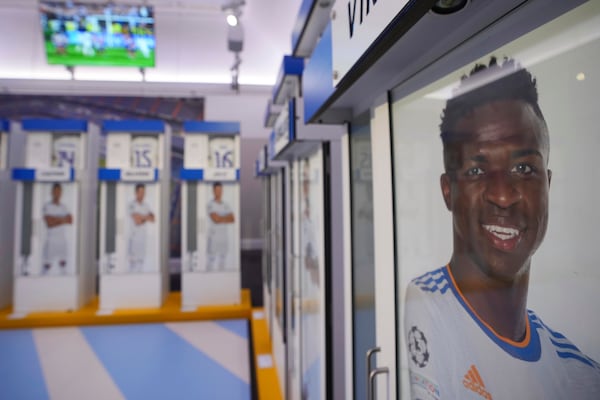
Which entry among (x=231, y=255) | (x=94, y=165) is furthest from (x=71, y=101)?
(x=231, y=255)

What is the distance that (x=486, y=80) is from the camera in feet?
2.02

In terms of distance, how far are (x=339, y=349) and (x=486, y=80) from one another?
135 cm

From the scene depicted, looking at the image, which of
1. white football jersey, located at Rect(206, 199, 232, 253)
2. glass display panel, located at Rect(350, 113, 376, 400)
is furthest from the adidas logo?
white football jersey, located at Rect(206, 199, 232, 253)

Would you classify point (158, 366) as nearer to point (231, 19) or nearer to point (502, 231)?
point (502, 231)

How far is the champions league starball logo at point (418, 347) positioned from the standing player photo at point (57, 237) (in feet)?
19.9

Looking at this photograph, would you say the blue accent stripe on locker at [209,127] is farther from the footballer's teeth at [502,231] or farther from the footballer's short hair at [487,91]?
the footballer's teeth at [502,231]

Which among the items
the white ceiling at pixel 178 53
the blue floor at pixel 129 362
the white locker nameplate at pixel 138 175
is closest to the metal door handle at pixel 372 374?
the blue floor at pixel 129 362

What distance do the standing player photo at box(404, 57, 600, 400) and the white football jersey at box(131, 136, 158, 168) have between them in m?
5.92

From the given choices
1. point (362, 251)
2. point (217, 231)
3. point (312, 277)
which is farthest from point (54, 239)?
point (362, 251)

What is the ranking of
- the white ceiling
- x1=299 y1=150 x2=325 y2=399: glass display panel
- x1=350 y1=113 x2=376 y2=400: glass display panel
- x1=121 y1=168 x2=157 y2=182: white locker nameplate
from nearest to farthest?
x1=350 y1=113 x2=376 y2=400: glass display panel → x1=299 y1=150 x2=325 y2=399: glass display panel → x1=121 y1=168 x2=157 y2=182: white locker nameplate → the white ceiling

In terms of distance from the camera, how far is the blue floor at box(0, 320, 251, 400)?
3.51m

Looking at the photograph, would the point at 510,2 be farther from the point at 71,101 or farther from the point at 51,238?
the point at 71,101

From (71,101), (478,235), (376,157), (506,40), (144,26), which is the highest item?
(144,26)

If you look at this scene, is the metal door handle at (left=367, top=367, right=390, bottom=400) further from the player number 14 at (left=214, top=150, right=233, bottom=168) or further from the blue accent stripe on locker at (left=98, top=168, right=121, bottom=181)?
the blue accent stripe on locker at (left=98, top=168, right=121, bottom=181)
